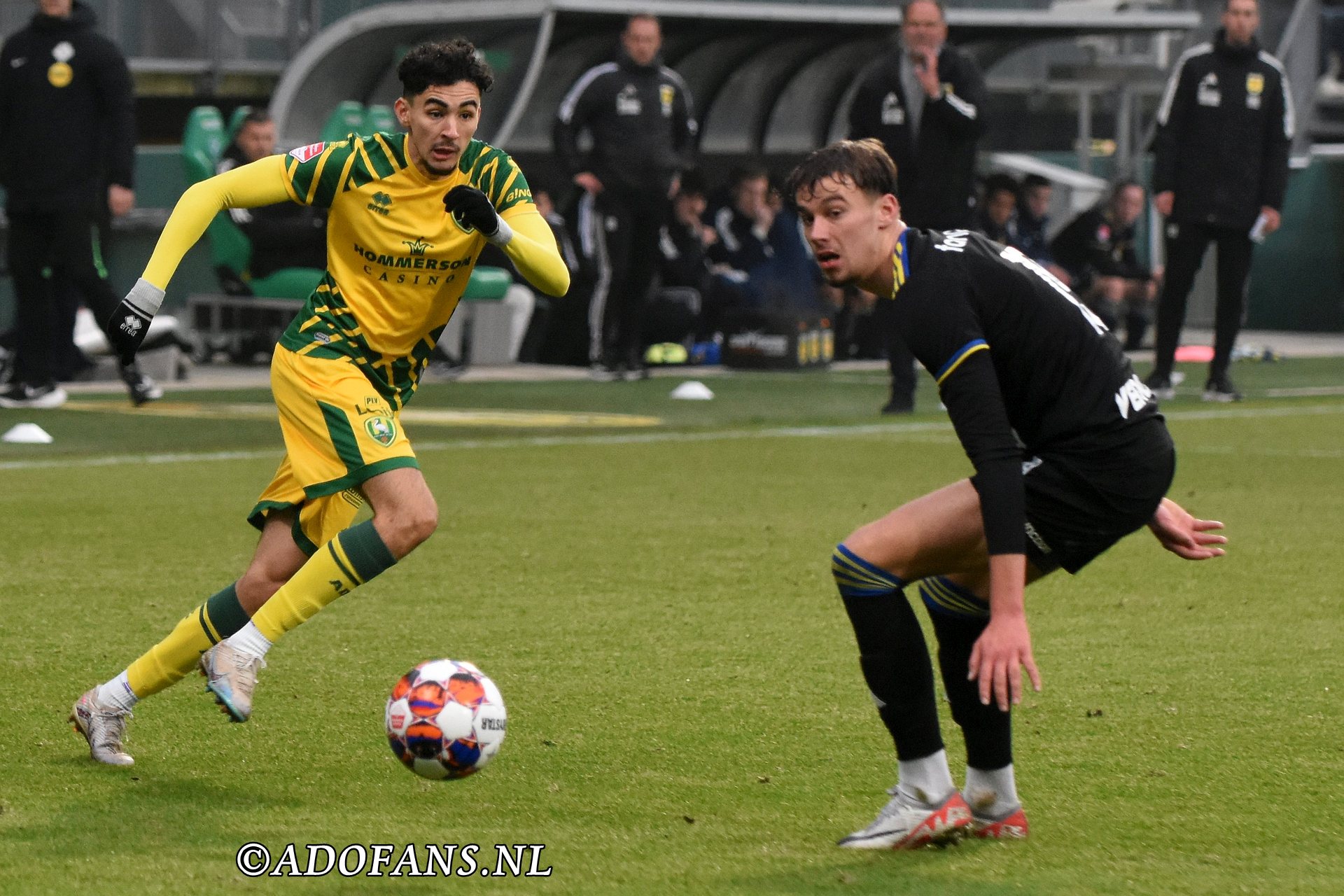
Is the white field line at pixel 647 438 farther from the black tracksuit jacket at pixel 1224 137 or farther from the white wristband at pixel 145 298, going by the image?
the white wristband at pixel 145 298

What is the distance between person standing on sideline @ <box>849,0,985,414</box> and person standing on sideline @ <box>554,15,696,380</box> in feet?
7.57

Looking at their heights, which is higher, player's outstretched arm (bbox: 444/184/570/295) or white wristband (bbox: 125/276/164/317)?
player's outstretched arm (bbox: 444/184/570/295)

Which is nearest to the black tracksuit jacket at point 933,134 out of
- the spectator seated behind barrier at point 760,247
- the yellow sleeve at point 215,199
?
the spectator seated behind barrier at point 760,247

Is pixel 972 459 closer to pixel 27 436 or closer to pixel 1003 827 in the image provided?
pixel 1003 827

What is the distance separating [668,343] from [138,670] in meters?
12.7

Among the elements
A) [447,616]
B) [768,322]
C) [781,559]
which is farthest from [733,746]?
[768,322]

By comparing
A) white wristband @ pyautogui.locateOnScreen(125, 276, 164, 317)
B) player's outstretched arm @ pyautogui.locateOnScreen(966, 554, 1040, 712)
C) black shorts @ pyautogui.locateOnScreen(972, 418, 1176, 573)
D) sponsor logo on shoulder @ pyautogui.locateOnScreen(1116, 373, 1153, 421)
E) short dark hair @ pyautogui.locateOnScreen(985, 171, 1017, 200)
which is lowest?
short dark hair @ pyautogui.locateOnScreen(985, 171, 1017, 200)

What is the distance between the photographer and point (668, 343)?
17703 millimetres

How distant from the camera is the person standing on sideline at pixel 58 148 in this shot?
13.0 m

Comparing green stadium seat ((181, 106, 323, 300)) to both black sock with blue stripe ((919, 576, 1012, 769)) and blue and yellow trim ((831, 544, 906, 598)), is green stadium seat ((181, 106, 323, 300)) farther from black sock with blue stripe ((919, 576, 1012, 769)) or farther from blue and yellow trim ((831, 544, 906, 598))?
blue and yellow trim ((831, 544, 906, 598))

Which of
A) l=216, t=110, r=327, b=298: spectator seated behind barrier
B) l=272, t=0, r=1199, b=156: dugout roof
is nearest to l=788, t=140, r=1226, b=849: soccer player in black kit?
l=216, t=110, r=327, b=298: spectator seated behind barrier

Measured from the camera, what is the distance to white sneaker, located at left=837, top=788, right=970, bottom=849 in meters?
4.34

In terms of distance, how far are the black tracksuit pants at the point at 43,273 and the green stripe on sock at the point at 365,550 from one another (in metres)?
8.24

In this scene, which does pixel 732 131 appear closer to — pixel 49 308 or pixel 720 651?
pixel 49 308
